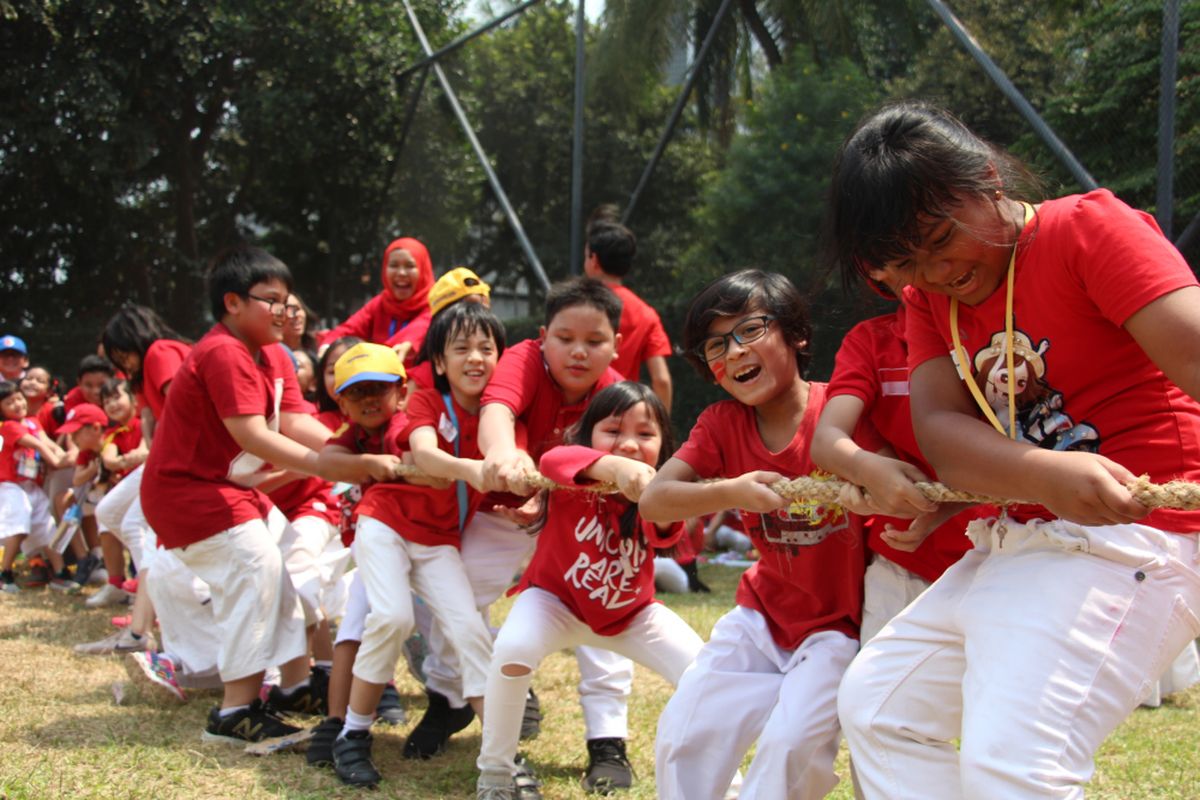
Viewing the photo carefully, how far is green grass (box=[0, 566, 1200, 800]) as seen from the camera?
3410 millimetres

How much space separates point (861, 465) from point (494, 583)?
79.8 inches

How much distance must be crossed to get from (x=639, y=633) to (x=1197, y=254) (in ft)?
12.7

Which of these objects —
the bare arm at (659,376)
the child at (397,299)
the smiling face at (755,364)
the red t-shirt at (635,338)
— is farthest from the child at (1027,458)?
the bare arm at (659,376)

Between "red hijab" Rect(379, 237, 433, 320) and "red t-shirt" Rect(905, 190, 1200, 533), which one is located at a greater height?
"red hijab" Rect(379, 237, 433, 320)

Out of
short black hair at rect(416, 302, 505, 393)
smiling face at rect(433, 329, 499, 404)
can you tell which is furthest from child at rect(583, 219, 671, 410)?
smiling face at rect(433, 329, 499, 404)

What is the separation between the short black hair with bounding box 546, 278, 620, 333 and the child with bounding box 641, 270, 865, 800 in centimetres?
78

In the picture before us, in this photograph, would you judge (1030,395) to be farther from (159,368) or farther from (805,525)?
(159,368)

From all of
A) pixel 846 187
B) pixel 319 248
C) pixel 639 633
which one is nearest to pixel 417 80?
pixel 319 248

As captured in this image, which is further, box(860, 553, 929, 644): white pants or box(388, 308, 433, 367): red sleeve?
box(388, 308, 433, 367): red sleeve

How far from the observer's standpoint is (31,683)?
4.77 meters

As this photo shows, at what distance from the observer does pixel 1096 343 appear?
1915 millimetres

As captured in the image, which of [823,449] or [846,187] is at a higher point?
[846,187]

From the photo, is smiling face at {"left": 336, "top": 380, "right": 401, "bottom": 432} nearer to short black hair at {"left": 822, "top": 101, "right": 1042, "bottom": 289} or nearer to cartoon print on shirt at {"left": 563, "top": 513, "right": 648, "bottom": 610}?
cartoon print on shirt at {"left": 563, "top": 513, "right": 648, "bottom": 610}

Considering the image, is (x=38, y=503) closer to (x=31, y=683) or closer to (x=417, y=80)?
(x=31, y=683)
